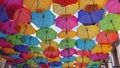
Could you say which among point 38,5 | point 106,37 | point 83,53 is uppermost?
point 38,5

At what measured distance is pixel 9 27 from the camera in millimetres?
7094

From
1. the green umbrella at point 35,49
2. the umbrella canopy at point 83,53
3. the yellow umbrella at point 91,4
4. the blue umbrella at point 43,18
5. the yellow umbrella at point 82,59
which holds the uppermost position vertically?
the yellow umbrella at point 91,4

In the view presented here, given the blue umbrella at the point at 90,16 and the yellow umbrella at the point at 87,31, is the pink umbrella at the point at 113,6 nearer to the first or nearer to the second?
the blue umbrella at the point at 90,16

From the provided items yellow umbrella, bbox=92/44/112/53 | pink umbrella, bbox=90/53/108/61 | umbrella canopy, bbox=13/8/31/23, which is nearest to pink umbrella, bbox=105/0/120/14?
yellow umbrella, bbox=92/44/112/53

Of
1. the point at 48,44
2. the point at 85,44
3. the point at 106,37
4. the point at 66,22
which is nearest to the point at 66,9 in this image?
the point at 66,22

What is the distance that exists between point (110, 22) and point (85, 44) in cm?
186

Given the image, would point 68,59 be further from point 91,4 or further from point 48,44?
point 91,4

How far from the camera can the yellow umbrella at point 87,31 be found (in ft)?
22.4

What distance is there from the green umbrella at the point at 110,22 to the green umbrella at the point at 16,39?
3.59 metres

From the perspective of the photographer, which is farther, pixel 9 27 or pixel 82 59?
pixel 82 59

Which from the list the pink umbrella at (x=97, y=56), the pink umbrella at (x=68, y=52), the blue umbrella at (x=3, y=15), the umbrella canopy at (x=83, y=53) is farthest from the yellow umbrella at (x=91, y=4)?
the pink umbrella at (x=97, y=56)

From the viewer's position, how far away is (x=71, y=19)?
253 inches

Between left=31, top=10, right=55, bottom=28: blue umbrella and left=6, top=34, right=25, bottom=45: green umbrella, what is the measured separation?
5.14ft

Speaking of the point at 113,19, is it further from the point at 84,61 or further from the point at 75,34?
the point at 84,61
